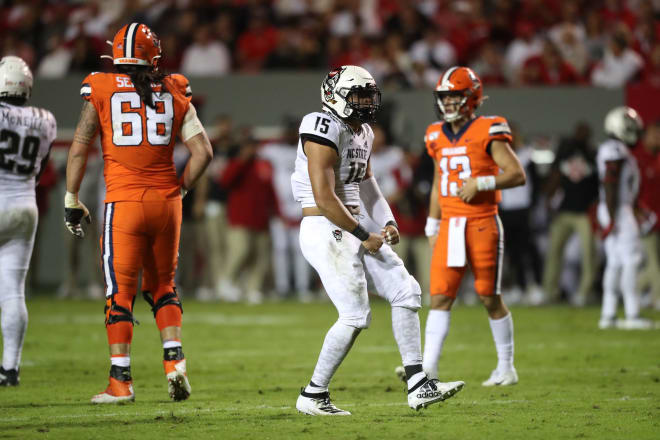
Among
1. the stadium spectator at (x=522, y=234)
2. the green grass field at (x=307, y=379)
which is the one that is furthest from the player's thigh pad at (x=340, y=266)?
the stadium spectator at (x=522, y=234)

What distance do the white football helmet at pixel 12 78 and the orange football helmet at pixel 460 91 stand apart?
267cm

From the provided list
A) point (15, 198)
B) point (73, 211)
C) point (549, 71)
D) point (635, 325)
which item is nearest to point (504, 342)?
point (73, 211)

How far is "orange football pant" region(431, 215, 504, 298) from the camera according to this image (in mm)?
6789

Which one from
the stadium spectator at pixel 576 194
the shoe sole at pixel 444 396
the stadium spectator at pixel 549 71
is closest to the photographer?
the shoe sole at pixel 444 396

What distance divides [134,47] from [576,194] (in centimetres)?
824

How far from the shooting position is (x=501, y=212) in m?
13.4

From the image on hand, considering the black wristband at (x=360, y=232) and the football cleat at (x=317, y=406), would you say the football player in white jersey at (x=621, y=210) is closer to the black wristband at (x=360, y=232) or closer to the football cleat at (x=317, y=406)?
the black wristband at (x=360, y=232)

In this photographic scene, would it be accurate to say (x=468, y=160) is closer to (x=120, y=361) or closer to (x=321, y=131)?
(x=321, y=131)

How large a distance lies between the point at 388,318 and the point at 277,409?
20.0 feet

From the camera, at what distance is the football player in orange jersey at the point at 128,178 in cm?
594

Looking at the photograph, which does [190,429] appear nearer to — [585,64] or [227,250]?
[227,250]

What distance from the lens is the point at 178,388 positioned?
19.3 ft

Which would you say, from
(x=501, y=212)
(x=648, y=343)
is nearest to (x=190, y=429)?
(x=648, y=343)

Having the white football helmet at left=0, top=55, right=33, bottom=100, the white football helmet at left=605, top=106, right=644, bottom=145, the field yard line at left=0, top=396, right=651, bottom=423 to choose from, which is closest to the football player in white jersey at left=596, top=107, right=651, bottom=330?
the white football helmet at left=605, top=106, right=644, bottom=145
